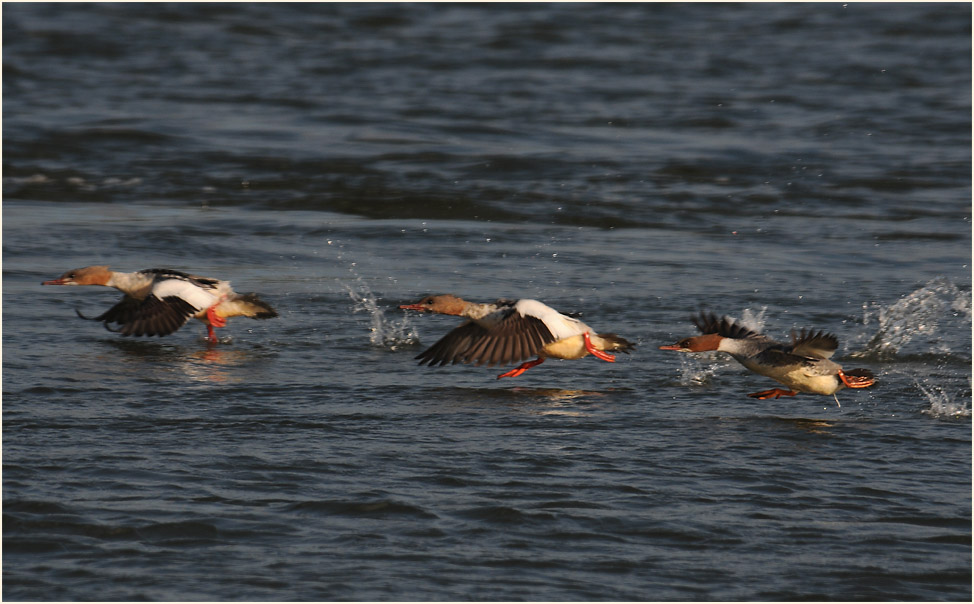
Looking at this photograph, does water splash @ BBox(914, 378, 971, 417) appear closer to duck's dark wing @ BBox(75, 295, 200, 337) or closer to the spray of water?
the spray of water

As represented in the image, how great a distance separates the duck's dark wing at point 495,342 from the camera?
21.7 ft

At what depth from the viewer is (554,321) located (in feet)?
21.9

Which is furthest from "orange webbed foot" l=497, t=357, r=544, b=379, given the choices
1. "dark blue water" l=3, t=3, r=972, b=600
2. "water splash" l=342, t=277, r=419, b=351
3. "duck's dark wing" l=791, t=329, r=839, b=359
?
"duck's dark wing" l=791, t=329, r=839, b=359

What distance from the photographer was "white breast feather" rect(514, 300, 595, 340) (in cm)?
666

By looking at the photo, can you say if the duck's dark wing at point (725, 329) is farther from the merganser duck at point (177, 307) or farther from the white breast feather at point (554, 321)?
the merganser duck at point (177, 307)

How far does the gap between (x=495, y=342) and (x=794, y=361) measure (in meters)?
1.59

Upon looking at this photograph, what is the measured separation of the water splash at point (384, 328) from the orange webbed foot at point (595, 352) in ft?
3.95

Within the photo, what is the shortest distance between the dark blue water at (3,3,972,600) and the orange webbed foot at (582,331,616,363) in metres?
0.13

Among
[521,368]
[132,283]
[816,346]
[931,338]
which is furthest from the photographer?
[132,283]

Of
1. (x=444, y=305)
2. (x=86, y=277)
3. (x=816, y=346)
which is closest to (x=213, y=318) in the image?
(x=86, y=277)

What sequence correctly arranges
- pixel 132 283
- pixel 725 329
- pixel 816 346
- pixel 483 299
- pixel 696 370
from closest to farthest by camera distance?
pixel 816 346, pixel 725 329, pixel 696 370, pixel 132 283, pixel 483 299

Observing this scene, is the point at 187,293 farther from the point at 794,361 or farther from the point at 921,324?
the point at 921,324

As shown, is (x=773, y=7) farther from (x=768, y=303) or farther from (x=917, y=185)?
(x=768, y=303)

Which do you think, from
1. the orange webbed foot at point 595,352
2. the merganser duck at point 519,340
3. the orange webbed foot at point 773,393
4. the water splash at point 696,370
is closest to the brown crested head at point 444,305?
the merganser duck at point 519,340
